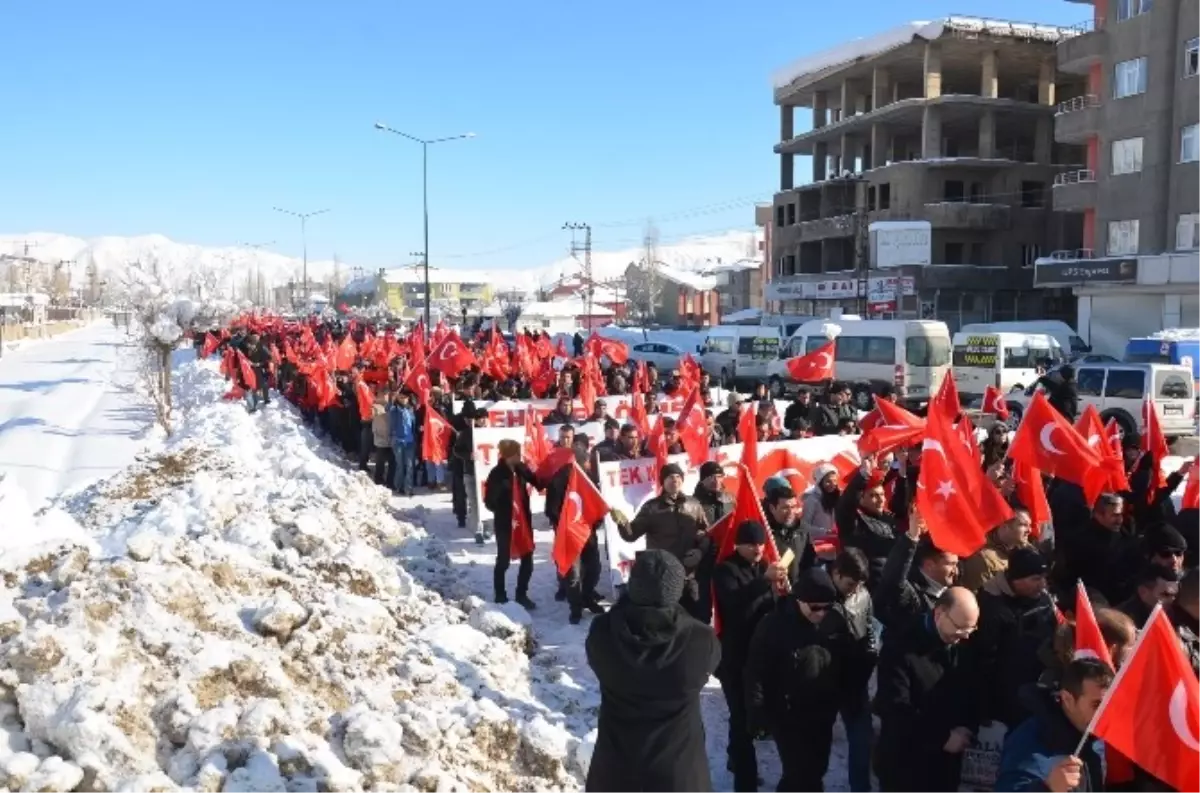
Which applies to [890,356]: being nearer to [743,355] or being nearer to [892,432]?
[743,355]

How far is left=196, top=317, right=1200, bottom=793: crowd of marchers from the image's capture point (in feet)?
12.2

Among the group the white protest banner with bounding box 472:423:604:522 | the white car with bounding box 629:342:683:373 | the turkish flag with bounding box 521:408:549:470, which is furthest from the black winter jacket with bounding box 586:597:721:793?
the white car with bounding box 629:342:683:373

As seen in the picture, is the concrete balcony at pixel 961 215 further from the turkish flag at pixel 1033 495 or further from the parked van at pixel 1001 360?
the turkish flag at pixel 1033 495

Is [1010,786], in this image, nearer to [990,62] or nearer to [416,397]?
[416,397]

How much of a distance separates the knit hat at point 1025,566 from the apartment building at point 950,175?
40898 millimetres

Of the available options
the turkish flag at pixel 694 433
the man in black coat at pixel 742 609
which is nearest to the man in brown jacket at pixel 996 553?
the man in black coat at pixel 742 609

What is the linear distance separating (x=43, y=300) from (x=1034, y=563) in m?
104

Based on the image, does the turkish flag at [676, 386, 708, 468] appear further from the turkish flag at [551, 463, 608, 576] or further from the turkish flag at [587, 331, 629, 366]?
the turkish flag at [587, 331, 629, 366]

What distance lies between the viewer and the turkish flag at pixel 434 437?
13.5m

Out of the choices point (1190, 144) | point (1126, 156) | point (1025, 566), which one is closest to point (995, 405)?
point (1025, 566)

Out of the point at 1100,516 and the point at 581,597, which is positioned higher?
the point at 1100,516

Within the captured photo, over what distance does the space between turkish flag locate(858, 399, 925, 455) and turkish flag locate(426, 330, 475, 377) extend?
32.8 ft

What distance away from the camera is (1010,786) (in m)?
3.39

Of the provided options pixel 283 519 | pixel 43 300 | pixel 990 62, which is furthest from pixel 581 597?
pixel 43 300
